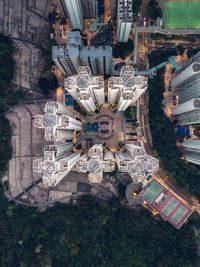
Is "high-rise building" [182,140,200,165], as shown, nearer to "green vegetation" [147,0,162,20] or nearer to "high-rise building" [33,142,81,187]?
"high-rise building" [33,142,81,187]

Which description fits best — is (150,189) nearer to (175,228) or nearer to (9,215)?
(175,228)

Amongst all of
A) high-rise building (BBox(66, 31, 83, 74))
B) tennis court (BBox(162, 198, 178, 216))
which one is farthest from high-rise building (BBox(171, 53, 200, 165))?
high-rise building (BBox(66, 31, 83, 74))

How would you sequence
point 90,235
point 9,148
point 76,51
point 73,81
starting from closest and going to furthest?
point 73,81 → point 76,51 → point 90,235 → point 9,148

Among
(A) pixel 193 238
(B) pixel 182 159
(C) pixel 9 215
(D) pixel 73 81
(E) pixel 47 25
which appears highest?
(E) pixel 47 25

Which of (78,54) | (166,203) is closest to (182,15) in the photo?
(78,54)

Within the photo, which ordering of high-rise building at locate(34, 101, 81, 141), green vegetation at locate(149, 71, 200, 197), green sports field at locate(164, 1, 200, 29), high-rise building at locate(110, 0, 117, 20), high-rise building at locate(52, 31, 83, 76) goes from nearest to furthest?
high-rise building at locate(34, 101, 81, 141) → high-rise building at locate(52, 31, 83, 76) → green vegetation at locate(149, 71, 200, 197) → green sports field at locate(164, 1, 200, 29) → high-rise building at locate(110, 0, 117, 20)

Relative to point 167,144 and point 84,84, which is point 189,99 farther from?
point 84,84

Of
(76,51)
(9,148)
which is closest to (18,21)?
(76,51)
